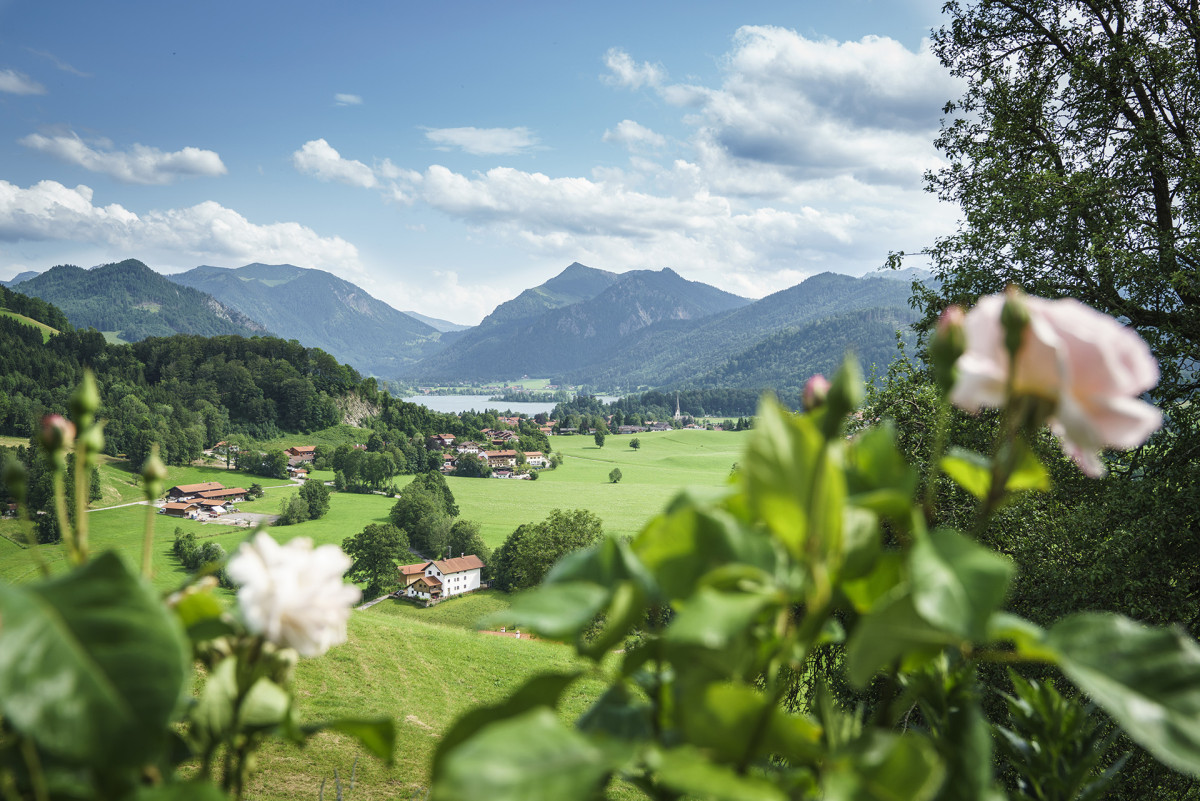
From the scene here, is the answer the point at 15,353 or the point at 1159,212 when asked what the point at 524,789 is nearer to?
the point at 1159,212

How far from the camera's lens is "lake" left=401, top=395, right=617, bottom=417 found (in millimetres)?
150500

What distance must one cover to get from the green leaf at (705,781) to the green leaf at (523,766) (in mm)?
40

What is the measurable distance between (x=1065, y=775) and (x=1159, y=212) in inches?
341

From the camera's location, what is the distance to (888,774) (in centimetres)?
46

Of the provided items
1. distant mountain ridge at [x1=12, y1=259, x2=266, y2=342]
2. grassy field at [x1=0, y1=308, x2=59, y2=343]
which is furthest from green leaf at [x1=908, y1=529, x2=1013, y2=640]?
distant mountain ridge at [x1=12, y1=259, x2=266, y2=342]

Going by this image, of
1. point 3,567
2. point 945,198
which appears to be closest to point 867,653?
point 945,198

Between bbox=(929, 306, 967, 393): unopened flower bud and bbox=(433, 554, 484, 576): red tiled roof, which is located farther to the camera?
bbox=(433, 554, 484, 576): red tiled roof

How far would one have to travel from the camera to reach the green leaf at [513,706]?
20.7 inches

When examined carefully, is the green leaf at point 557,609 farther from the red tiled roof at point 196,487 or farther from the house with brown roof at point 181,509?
the red tiled roof at point 196,487

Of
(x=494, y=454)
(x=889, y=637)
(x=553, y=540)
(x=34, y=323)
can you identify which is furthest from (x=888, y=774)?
(x=34, y=323)

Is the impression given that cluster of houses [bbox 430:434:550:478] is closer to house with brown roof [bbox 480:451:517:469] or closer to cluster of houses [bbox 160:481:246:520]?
house with brown roof [bbox 480:451:517:469]

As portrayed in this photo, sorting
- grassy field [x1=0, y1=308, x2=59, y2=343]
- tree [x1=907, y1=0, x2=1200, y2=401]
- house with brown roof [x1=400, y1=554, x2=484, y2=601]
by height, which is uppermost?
grassy field [x1=0, y1=308, x2=59, y2=343]

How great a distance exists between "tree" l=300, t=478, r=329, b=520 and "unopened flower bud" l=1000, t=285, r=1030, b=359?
192ft

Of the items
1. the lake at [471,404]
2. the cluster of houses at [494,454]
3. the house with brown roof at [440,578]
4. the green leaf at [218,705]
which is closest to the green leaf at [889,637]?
the green leaf at [218,705]
